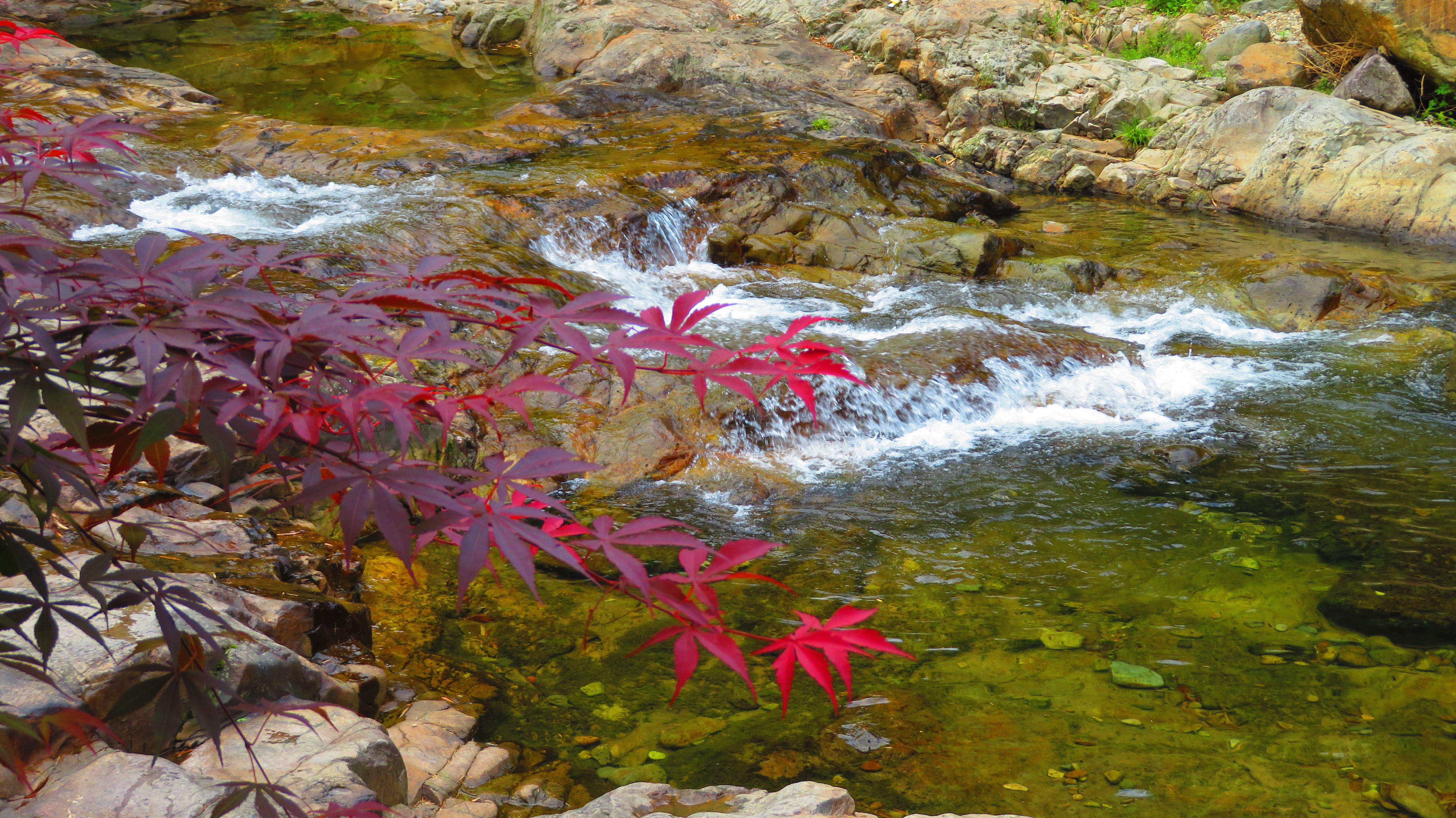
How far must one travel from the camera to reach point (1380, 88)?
10672 mm

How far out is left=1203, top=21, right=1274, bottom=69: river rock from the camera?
13250mm

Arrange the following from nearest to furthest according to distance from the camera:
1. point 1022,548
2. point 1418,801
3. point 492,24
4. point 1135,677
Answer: point 1418,801 → point 1135,677 → point 1022,548 → point 492,24

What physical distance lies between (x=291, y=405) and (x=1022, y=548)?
12.4ft

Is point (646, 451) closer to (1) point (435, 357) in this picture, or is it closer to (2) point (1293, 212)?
(1) point (435, 357)

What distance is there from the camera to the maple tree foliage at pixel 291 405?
3.21 ft

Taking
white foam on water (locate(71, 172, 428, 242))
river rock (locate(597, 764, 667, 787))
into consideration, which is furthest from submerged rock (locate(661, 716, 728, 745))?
white foam on water (locate(71, 172, 428, 242))

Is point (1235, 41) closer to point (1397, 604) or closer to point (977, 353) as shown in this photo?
point (977, 353)

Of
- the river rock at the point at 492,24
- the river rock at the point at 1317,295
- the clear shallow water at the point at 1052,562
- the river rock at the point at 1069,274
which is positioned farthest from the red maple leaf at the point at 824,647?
the river rock at the point at 492,24

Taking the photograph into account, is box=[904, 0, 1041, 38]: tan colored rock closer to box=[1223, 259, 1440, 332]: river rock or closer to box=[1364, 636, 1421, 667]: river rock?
box=[1223, 259, 1440, 332]: river rock

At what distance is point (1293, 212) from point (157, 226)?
11.3 m

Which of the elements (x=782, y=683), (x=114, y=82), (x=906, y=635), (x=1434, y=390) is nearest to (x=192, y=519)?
(x=906, y=635)

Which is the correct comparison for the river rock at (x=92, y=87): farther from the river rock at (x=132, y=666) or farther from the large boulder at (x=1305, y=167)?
the large boulder at (x=1305, y=167)

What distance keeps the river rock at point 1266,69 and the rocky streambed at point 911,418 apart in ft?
0.28

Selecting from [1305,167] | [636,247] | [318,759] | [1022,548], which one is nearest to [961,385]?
[1022,548]
